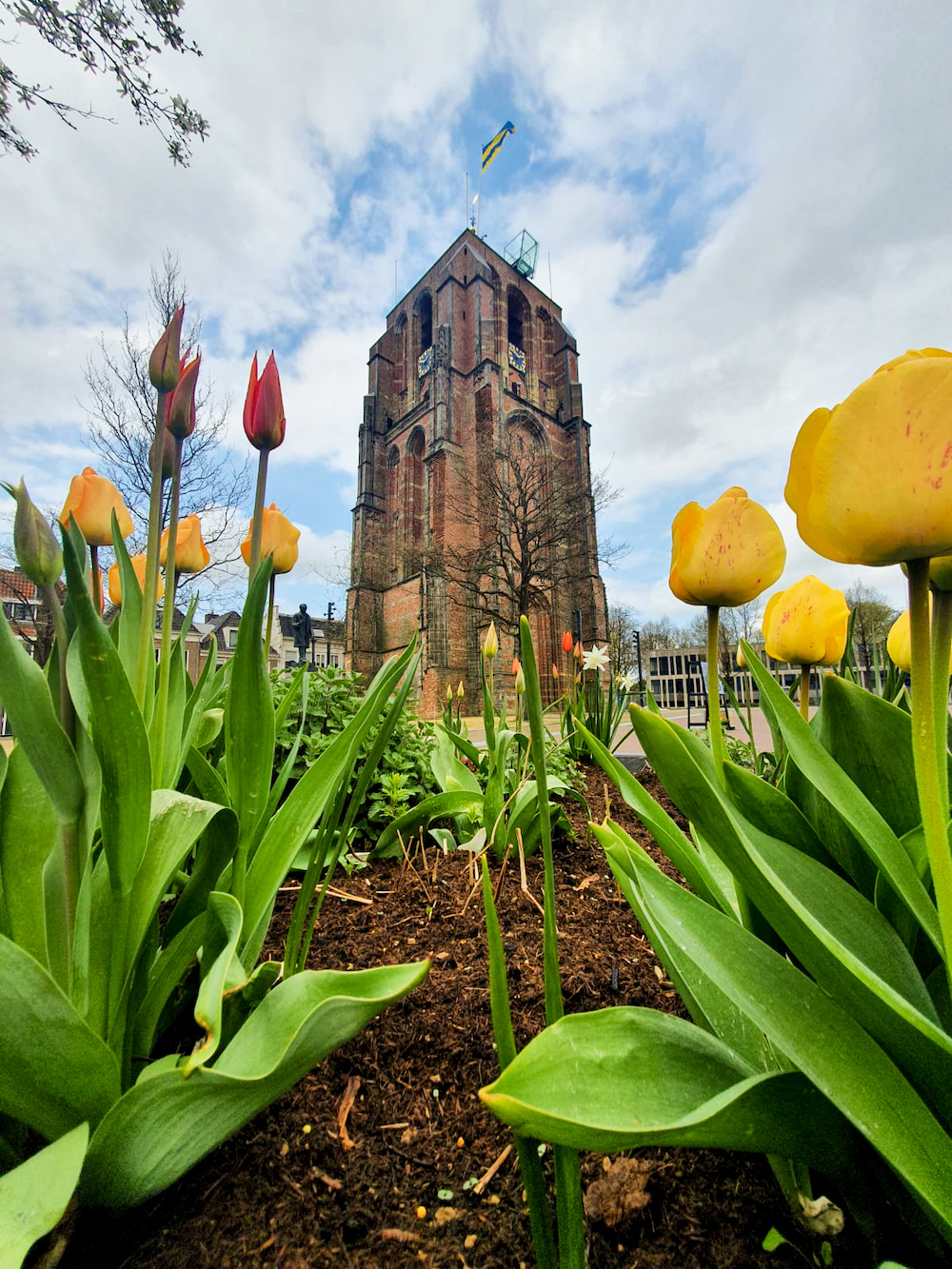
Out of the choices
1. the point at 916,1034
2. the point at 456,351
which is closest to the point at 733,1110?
the point at 916,1034

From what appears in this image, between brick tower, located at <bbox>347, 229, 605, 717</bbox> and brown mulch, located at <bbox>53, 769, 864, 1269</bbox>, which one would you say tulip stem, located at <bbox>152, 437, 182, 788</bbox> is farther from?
brick tower, located at <bbox>347, 229, 605, 717</bbox>

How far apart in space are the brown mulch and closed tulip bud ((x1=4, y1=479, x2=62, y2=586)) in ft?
2.16

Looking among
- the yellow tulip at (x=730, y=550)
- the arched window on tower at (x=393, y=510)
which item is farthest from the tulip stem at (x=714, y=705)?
the arched window on tower at (x=393, y=510)

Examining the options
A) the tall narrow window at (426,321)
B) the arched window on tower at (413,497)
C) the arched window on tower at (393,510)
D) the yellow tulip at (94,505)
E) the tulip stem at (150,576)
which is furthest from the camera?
the tall narrow window at (426,321)

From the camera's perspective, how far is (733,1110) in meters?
0.38

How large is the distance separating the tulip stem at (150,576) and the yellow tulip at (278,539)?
239 mm

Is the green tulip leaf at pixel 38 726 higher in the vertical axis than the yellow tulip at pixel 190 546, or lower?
lower

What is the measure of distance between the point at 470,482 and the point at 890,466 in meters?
17.6

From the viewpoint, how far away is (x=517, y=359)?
19594mm

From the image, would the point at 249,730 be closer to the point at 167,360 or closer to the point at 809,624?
the point at 167,360

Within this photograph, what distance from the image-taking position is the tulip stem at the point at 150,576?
29.5 inches

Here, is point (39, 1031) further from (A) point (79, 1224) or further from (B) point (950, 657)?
(B) point (950, 657)

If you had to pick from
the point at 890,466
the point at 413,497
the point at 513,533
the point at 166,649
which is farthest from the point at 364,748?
the point at 413,497

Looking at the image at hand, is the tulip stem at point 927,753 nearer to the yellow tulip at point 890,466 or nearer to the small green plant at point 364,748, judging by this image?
the yellow tulip at point 890,466
